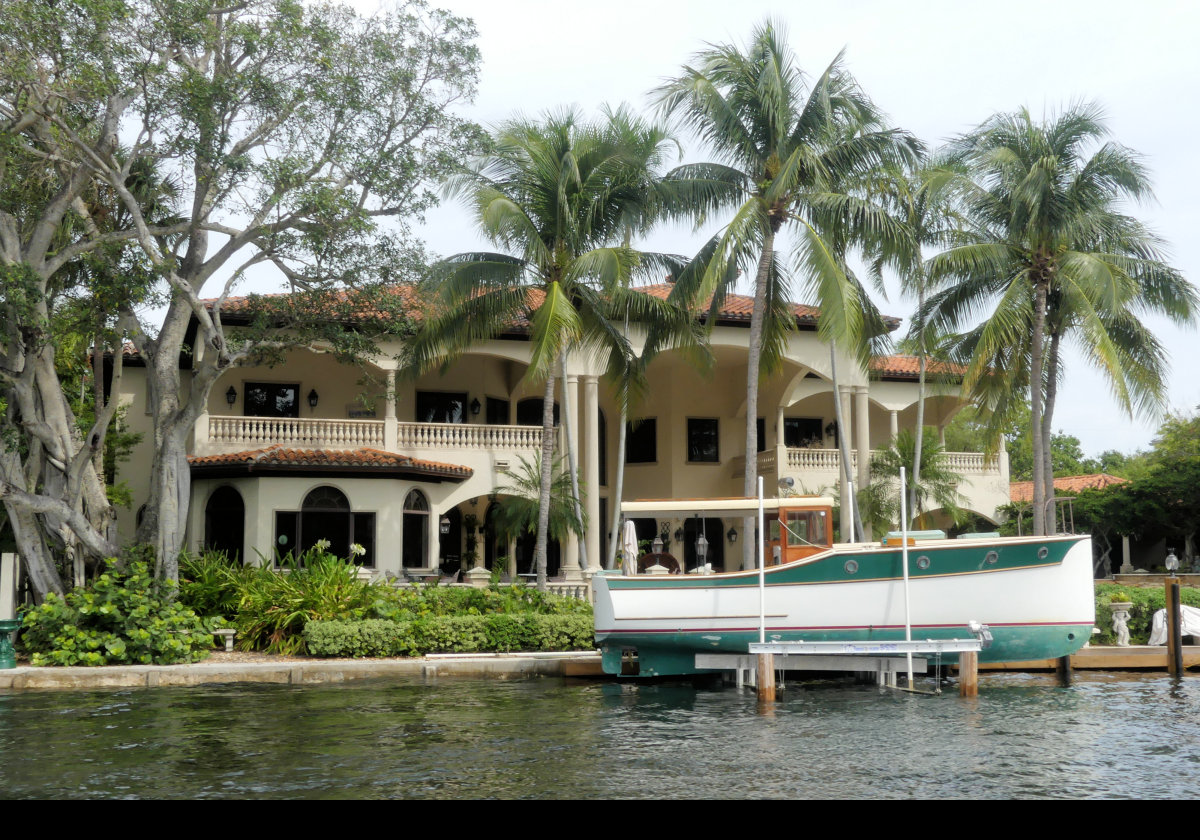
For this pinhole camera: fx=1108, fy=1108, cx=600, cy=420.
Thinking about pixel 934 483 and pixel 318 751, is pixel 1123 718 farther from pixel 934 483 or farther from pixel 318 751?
pixel 934 483

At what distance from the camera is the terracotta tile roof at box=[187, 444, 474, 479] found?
24.2m

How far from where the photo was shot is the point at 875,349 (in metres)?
26.3

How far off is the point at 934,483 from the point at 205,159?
60.9 ft

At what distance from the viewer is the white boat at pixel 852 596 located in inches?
653

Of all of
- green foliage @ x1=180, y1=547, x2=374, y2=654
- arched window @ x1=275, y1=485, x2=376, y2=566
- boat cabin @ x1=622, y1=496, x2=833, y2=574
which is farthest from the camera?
arched window @ x1=275, y1=485, x2=376, y2=566

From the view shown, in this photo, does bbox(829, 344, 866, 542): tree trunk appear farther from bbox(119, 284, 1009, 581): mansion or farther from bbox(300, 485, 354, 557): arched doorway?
bbox(300, 485, 354, 557): arched doorway

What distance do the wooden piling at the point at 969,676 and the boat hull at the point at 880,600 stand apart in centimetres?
64

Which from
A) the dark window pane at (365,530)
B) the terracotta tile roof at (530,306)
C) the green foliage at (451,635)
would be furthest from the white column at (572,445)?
the green foliage at (451,635)

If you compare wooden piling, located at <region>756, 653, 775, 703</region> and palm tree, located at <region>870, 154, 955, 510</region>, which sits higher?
palm tree, located at <region>870, 154, 955, 510</region>

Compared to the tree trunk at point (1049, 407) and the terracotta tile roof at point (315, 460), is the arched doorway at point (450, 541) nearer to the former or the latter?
the terracotta tile roof at point (315, 460)

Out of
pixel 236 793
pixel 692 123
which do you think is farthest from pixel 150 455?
pixel 236 793

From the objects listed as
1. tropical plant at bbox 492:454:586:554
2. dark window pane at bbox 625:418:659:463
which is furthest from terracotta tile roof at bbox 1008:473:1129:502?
tropical plant at bbox 492:454:586:554

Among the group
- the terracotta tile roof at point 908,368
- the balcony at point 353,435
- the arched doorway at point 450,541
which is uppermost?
the terracotta tile roof at point 908,368

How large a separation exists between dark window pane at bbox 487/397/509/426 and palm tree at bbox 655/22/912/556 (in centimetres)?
974
